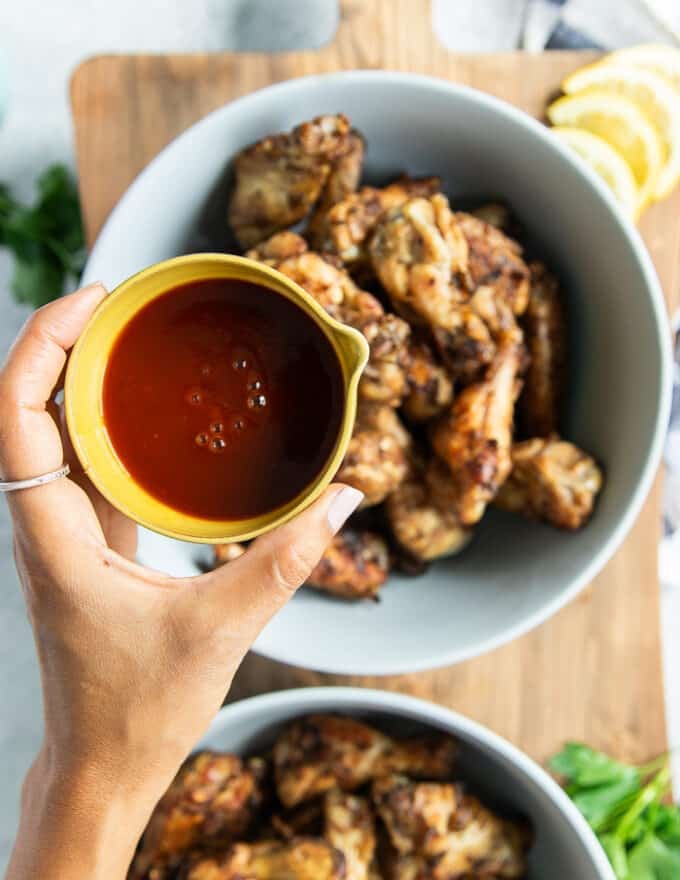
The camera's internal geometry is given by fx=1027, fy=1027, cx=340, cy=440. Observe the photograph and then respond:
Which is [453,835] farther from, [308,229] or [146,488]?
[308,229]

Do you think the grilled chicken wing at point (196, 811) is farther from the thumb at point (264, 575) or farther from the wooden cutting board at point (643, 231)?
the thumb at point (264, 575)

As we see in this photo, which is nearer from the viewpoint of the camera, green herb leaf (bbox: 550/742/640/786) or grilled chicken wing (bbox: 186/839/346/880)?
grilled chicken wing (bbox: 186/839/346/880)

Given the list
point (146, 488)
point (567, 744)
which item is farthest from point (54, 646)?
point (567, 744)

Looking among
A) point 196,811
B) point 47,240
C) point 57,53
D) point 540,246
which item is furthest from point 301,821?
point 57,53

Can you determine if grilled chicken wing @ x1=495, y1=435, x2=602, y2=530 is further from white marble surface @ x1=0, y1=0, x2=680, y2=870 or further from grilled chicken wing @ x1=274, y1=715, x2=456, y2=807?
white marble surface @ x1=0, y1=0, x2=680, y2=870

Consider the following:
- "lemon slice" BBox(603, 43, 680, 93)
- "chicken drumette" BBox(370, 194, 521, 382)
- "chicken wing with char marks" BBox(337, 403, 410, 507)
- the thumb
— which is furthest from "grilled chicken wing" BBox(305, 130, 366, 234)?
the thumb

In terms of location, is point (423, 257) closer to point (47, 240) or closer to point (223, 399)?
point (223, 399)
